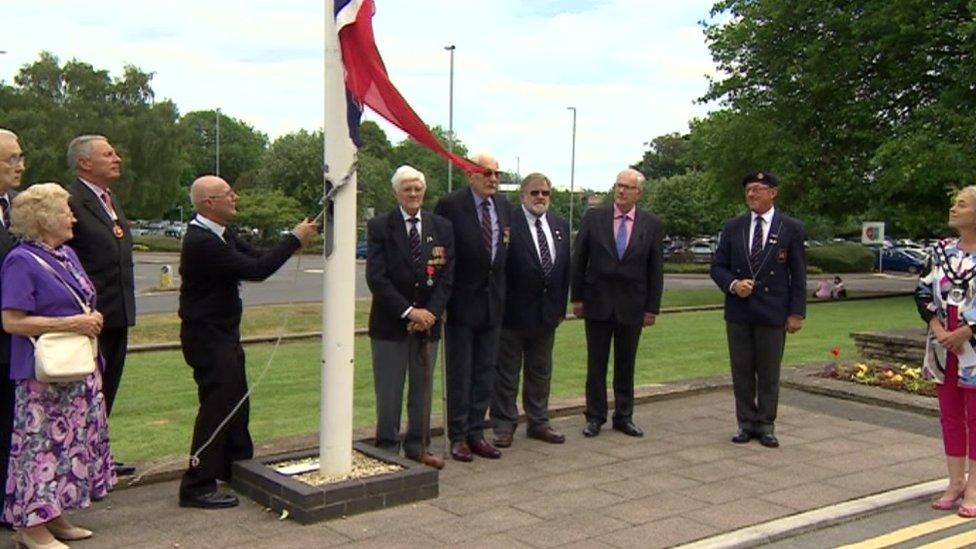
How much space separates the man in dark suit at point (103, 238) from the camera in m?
5.47

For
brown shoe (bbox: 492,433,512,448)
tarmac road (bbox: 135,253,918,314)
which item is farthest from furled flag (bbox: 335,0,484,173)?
tarmac road (bbox: 135,253,918,314)

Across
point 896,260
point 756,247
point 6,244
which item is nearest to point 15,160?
point 6,244

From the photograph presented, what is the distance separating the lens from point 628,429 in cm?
754

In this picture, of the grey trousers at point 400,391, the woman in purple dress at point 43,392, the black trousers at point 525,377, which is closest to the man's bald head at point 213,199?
the woman in purple dress at point 43,392

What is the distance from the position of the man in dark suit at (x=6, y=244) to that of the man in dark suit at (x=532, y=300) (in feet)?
11.1

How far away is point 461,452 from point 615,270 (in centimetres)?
190

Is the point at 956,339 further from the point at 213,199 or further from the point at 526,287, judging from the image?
the point at 213,199

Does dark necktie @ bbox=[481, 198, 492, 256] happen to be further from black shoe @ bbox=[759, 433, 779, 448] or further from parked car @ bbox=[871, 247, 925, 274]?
parked car @ bbox=[871, 247, 925, 274]

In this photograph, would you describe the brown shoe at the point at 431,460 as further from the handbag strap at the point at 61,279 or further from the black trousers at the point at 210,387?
the handbag strap at the point at 61,279

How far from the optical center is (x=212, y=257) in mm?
5375

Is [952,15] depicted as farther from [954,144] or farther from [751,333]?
[751,333]

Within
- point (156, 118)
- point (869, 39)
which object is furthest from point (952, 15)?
point (156, 118)

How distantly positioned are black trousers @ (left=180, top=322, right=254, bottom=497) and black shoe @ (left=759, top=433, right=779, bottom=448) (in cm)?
407

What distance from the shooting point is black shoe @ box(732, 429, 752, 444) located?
736cm
